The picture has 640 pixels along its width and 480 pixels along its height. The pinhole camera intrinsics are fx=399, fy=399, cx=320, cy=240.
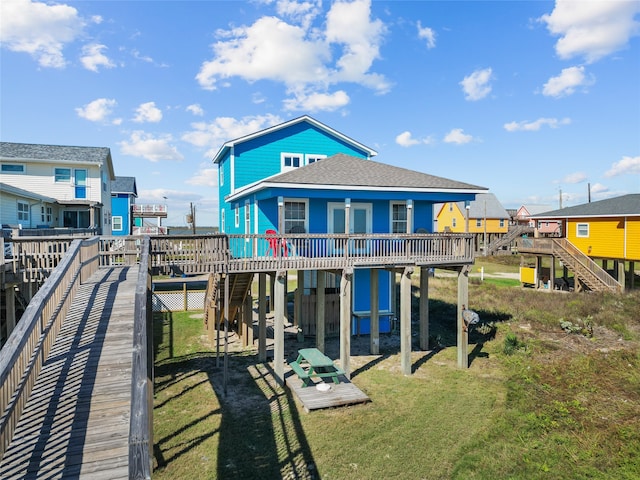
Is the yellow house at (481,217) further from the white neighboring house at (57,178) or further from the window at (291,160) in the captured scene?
the white neighboring house at (57,178)

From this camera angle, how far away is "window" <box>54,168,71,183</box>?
27.1m

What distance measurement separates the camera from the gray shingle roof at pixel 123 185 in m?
41.8

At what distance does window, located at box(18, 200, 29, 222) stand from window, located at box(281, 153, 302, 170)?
1493 centimetres

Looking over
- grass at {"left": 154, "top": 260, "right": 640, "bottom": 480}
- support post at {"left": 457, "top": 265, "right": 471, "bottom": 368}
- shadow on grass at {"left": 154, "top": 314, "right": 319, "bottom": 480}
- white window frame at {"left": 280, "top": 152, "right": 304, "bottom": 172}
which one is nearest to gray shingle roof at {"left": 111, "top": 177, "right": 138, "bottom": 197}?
white window frame at {"left": 280, "top": 152, "right": 304, "bottom": 172}

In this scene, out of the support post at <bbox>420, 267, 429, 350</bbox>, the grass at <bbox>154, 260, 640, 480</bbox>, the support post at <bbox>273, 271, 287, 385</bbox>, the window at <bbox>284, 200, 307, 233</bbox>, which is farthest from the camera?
the support post at <bbox>420, 267, 429, 350</bbox>

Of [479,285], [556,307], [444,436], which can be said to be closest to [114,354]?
[444,436]

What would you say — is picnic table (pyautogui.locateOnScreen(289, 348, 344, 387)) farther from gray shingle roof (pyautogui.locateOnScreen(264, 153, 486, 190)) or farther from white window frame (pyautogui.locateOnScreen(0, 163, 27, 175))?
white window frame (pyautogui.locateOnScreen(0, 163, 27, 175))

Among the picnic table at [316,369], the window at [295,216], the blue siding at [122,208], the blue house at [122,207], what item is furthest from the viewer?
the blue siding at [122,208]

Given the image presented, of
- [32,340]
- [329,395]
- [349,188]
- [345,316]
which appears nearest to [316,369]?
[329,395]

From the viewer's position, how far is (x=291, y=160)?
20891mm

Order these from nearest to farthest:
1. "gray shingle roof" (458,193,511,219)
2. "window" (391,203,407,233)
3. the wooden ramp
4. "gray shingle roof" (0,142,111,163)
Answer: the wooden ramp
"window" (391,203,407,233)
"gray shingle roof" (0,142,111,163)
"gray shingle roof" (458,193,511,219)

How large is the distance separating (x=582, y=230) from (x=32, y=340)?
113 ft

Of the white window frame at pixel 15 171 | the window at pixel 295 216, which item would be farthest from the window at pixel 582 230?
the white window frame at pixel 15 171

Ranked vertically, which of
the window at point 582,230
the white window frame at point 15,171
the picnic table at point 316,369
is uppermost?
the white window frame at point 15,171
